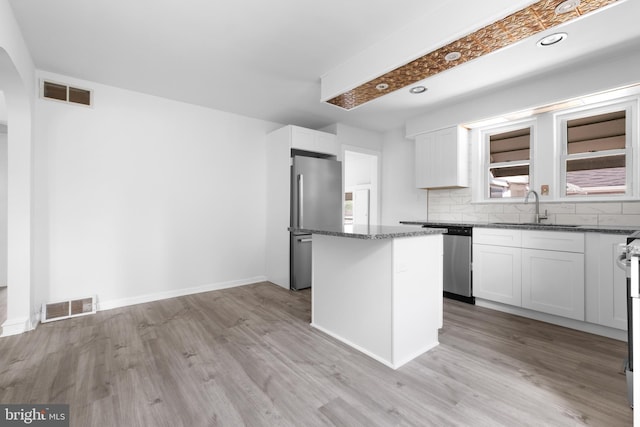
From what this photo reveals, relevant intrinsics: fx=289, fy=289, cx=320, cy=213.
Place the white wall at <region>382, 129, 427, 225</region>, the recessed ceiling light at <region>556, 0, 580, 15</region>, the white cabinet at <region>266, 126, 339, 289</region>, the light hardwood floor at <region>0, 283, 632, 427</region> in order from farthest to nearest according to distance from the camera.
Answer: the white wall at <region>382, 129, 427, 225</region> < the white cabinet at <region>266, 126, 339, 289</region> < the recessed ceiling light at <region>556, 0, 580, 15</region> < the light hardwood floor at <region>0, 283, 632, 427</region>

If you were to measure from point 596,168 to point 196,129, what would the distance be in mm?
4785

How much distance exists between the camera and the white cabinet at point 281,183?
4176 mm

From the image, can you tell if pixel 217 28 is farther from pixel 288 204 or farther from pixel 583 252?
pixel 583 252

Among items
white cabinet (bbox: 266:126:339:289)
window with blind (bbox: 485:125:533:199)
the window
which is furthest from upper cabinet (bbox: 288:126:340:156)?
window with blind (bbox: 485:125:533:199)

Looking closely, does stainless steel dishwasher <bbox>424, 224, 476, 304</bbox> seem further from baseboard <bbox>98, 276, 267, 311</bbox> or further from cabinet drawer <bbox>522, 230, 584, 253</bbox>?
baseboard <bbox>98, 276, 267, 311</bbox>

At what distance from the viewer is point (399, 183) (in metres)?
5.07

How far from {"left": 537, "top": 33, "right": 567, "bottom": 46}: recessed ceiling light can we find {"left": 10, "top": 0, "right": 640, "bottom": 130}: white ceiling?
0.06 m

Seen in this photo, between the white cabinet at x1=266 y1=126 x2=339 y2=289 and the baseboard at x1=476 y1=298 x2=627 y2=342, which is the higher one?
the white cabinet at x1=266 y1=126 x2=339 y2=289

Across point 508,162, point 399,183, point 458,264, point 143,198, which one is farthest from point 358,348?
point 399,183

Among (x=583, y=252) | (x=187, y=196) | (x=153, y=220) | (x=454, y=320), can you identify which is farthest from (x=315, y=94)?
(x=583, y=252)

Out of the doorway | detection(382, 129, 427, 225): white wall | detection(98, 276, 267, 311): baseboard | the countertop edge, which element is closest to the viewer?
the countertop edge

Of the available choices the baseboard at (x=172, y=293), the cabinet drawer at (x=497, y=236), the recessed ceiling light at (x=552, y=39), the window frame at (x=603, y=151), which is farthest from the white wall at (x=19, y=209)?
the window frame at (x=603, y=151)

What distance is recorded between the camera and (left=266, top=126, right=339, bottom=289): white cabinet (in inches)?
164

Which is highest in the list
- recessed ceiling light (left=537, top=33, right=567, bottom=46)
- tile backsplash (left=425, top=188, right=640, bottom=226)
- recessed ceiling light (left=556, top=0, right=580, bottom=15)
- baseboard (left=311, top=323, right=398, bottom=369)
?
recessed ceiling light (left=537, top=33, right=567, bottom=46)
